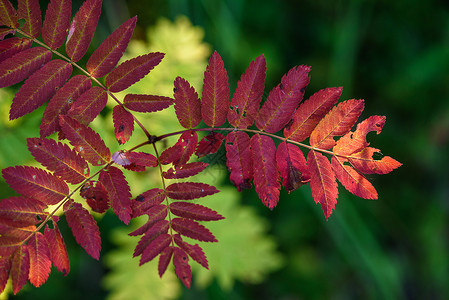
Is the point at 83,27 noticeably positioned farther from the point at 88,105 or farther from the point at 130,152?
the point at 130,152

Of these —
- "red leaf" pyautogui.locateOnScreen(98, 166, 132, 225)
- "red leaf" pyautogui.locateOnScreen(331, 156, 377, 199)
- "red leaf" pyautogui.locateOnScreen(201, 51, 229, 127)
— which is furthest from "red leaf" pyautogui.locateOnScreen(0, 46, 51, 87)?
"red leaf" pyautogui.locateOnScreen(331, 156, 377, 199)

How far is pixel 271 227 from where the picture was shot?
2.79 metres

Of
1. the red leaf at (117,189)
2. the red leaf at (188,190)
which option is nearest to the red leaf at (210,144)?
the red leaf at (188,190)

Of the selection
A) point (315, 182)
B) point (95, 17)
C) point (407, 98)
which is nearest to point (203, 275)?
point (315, 182)

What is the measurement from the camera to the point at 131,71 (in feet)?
3.34

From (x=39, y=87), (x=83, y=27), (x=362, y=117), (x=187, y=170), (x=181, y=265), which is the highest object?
(x=83, y=27)

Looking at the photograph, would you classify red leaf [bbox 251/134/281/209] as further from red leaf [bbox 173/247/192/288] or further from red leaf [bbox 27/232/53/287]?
red leaf [bbox 27/232/53/287]

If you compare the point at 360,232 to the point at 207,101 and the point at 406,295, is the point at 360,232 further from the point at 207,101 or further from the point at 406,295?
the point at 207,101

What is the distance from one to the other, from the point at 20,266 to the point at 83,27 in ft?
2.14

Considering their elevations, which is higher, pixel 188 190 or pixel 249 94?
pixel 249 94

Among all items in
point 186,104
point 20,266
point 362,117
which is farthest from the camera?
point 362,117

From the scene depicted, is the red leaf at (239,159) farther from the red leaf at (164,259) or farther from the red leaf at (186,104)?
the red leaf at (164,259)

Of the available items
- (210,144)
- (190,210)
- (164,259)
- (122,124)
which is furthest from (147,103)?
(164,259)

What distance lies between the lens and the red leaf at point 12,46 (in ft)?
3.19
